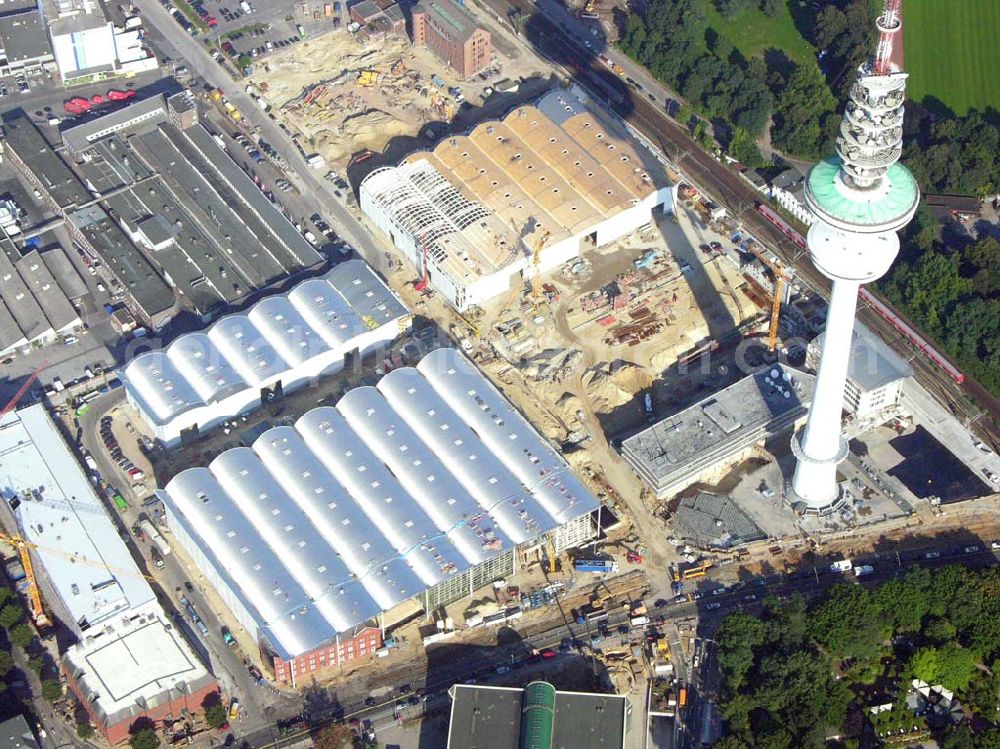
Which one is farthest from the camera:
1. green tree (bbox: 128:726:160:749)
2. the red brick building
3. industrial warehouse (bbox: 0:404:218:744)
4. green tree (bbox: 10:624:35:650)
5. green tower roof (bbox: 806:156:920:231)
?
green tree (bbox: 10:624:35:650)

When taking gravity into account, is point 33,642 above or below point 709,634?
above

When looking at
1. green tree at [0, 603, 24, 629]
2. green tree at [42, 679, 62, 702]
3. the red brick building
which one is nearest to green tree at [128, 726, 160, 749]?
green tree at [42, 679, 62, 702]

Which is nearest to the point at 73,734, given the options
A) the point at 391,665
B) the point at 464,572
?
the point at 391,665

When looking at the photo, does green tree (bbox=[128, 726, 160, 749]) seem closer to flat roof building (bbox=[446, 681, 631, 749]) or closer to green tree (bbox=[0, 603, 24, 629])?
green tree (bbox=[0, 603, 24, 629])

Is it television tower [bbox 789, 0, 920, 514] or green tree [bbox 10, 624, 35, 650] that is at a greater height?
television tower [bbox 789, 0, 920, 514]

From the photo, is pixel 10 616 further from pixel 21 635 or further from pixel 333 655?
pixel 333 655

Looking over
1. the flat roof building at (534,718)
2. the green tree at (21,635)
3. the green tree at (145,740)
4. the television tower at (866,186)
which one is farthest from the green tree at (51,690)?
the television tower at (866,186)

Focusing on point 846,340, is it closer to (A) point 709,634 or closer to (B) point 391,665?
(A) point 709,634
